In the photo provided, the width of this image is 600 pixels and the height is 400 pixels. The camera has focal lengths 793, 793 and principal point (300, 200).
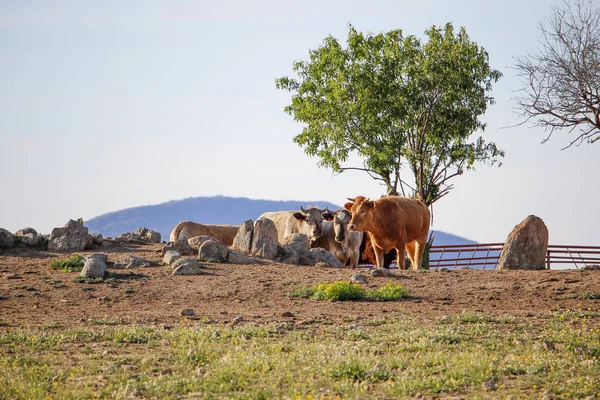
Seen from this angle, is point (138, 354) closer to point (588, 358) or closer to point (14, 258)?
point (588, 358)

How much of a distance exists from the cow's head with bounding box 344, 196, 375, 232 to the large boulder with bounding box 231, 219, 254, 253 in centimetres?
326

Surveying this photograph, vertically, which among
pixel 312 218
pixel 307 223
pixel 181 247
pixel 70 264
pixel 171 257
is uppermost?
pixel 312 218

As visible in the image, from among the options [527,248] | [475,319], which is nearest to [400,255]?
[527,248]

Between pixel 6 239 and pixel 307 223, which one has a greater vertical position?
pixel 307 223

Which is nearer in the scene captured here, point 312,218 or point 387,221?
point 387,221

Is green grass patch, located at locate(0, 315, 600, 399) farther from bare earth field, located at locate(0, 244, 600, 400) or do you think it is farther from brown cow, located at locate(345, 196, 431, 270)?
brown cow, located at locate(345, 196, 431, 270)

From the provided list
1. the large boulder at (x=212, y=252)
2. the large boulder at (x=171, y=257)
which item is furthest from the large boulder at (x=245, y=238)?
the large boulder at (x=171, y=257)

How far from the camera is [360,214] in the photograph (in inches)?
997

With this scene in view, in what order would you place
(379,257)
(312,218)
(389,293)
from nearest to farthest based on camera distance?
(389,293) < (379,257) < (312,218)

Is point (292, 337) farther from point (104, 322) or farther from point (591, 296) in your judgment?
point (591, 296)

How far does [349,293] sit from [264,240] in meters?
6.93

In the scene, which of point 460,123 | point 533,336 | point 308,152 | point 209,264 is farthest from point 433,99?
point 533,336

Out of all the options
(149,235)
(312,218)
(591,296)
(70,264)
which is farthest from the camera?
(312,218)

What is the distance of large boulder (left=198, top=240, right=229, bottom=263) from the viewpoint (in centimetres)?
2405
